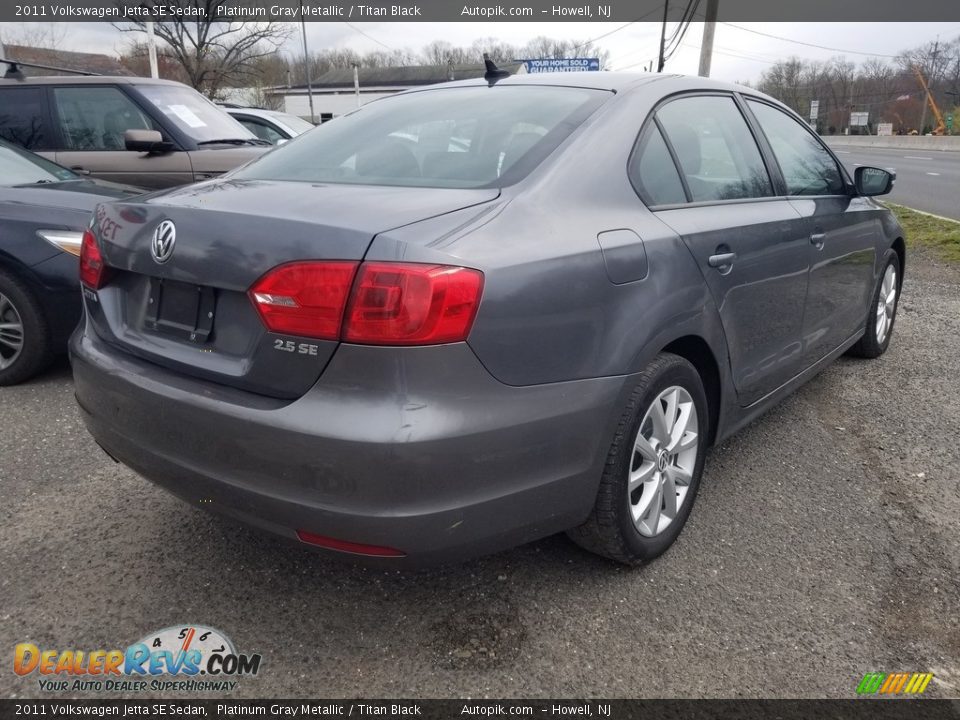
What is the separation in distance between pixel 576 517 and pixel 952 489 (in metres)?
1.98

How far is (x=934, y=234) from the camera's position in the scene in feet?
31.7

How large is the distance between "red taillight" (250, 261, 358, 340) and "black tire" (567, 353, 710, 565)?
929 mm

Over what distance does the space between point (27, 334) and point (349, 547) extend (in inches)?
129

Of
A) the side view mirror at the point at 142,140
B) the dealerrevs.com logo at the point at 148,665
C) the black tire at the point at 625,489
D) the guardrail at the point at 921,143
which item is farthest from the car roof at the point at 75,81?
the guardrail at the point at 921,143

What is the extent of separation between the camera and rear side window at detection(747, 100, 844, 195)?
3.54 meters

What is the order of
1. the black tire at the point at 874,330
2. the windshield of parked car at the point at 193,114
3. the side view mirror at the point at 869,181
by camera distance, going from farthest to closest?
1. the windshield of parked car at the point at 193,114
2. the black tire at the point at 874,330
3. the side view mirror at the point at 869,181

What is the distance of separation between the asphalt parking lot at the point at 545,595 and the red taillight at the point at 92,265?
0.94 m

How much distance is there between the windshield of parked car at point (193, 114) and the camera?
678 centimetres

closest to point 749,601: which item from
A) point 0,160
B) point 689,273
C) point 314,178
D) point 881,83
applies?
point 689,273

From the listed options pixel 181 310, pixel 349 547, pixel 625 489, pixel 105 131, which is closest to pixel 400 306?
pixel 349 547

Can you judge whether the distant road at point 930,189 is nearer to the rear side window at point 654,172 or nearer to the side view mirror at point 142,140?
the side view mirror at point 142,140

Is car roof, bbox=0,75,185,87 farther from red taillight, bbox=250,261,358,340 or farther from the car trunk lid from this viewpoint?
red taillight, bbox=250,261,358,340

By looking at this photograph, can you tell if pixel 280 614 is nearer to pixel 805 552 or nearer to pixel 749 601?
pixel 749 601

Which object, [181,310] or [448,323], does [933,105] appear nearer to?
[448,323]
